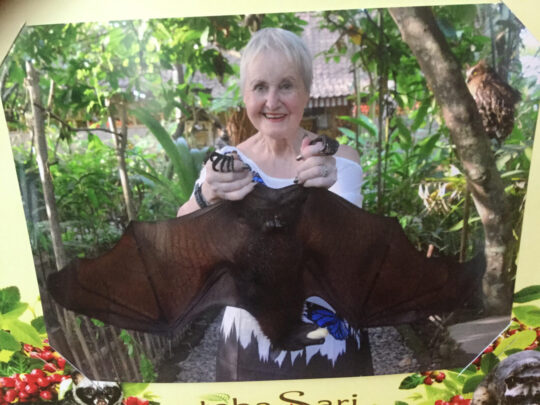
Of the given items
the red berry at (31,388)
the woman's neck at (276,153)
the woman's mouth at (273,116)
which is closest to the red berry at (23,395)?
the red berry at (31,388)

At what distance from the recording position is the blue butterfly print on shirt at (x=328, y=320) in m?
1.41

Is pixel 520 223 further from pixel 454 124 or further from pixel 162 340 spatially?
pixel 162 340

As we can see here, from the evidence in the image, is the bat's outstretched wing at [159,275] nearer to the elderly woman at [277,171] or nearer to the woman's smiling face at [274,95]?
the elderly woman at [277,171]

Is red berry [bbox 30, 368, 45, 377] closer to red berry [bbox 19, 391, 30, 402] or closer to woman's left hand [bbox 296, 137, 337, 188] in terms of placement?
red berry [bbox 19, 391, 30, 402]

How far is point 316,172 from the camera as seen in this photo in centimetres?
132

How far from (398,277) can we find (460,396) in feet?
1.59

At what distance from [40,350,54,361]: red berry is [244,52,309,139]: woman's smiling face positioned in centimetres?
97

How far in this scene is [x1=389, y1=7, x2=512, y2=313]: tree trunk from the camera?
1.28 meters

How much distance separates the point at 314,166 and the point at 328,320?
479 mm

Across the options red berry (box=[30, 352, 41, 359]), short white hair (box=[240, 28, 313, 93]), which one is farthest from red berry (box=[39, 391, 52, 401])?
short white hair (box=[240, 28, 313, 93])

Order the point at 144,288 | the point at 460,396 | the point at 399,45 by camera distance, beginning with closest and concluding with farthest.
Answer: the point at 399,45
the point at 144,288
the point at 460,396

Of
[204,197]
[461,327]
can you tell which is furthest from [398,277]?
[204,197]

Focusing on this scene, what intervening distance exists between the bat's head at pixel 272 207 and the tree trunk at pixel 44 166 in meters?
0.55

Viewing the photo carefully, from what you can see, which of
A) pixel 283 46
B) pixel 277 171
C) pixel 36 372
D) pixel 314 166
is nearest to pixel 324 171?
pixel 314 166
